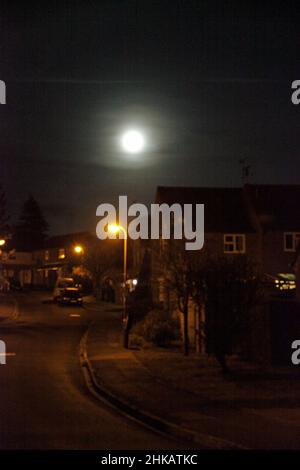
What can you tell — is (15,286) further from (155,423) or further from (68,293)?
(155,423)

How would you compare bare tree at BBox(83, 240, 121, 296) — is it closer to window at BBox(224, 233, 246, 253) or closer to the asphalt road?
window at BBox(224, 233, 246, 253)

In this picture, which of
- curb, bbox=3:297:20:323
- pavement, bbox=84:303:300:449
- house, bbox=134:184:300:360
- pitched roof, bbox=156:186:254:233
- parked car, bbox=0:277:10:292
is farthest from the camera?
parked car, bbox=0:277:10:292

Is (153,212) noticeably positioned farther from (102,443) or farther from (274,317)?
(102,443)

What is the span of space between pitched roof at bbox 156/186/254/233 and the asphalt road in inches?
844

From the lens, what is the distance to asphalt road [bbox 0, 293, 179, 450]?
1086 centimetres

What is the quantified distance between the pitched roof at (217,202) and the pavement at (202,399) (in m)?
25.6

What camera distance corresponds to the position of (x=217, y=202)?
5153 cm

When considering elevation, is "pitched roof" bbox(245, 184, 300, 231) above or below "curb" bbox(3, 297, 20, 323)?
above

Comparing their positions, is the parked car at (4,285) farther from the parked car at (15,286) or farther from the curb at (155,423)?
the curb at (155,423)

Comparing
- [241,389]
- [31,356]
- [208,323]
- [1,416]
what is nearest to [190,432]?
[1,416]

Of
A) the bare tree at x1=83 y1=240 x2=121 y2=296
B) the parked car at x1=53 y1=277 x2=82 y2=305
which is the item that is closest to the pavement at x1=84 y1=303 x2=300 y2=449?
the parked car at x1=53 y1=277 x2=82 y2=305

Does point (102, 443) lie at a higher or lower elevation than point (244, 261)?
lower

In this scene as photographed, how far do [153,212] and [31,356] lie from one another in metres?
21.2
